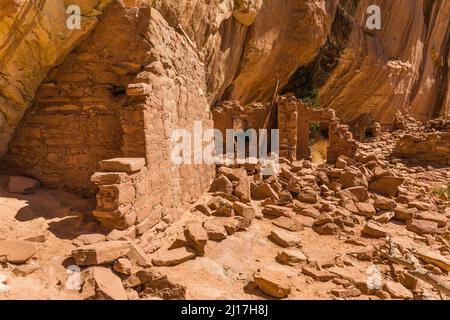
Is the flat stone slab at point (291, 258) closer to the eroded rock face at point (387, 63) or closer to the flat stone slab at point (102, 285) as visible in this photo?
the flat stone slab at point (102, 285)

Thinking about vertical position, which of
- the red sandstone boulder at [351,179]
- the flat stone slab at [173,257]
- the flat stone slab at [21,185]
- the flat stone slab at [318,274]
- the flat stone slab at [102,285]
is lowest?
the flat stone slab at [318,274]

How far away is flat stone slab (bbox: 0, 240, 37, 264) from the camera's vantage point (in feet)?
8.11

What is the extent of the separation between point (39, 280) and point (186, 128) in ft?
9.85

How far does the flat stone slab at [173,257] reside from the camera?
3.08m

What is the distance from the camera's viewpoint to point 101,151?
3.73 m

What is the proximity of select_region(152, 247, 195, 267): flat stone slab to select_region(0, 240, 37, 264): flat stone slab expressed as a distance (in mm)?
1143

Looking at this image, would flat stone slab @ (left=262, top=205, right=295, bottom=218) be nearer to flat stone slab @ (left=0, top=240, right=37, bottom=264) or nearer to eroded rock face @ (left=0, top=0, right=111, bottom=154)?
flat stone slab @ (left=0, top=240, right=37, bottom=264)

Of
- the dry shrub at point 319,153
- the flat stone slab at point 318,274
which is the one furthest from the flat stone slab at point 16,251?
the dry shrub at point 319,153

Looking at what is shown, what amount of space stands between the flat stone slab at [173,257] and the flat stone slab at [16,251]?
114 centimetres

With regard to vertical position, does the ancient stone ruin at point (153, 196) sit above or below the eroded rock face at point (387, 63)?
below

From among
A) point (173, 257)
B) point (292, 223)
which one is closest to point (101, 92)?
point (173, 257)

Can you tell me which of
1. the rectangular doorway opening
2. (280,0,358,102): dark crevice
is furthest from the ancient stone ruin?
(280,0,358,102): dark crevice

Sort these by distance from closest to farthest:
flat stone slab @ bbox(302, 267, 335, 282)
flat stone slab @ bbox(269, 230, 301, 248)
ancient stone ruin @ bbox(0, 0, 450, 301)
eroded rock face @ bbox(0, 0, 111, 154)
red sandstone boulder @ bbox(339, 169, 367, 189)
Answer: ancient stone ruin @ bbox(0, 0, 450, 301) < eroded rock face @ bbox(0, 0, 111, 154) < flat stone slab @ bbox(302, 267, 335, 282) < flat stone slab @ bbox(269, 230, 301, 248) < red sandstone boulder @ bbox(339, 169, 367, 189)

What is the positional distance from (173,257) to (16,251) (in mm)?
1445
